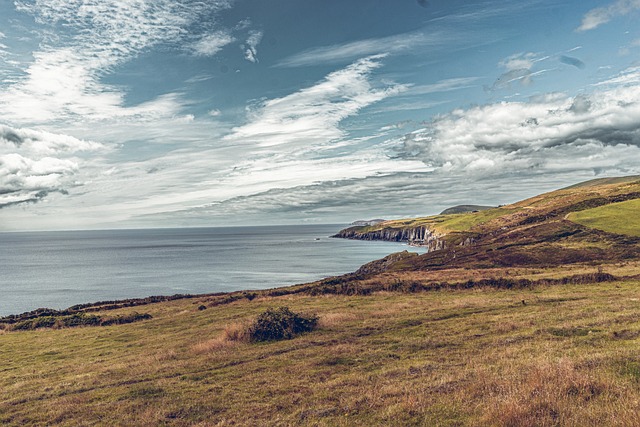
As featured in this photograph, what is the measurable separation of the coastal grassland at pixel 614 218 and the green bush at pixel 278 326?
313ft

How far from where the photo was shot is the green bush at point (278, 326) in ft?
95.5

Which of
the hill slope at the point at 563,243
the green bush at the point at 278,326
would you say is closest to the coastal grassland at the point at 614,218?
the hill slope at the point at 563,243

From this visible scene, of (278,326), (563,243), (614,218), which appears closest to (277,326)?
(278,326)

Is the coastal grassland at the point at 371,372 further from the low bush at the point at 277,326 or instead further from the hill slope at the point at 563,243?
the hill slope at the point at 563,243

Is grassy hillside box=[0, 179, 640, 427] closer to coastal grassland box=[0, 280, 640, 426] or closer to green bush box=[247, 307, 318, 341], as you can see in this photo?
coastal grassland box=[0, 280, 640, 426]

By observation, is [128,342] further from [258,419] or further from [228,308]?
[258,419]

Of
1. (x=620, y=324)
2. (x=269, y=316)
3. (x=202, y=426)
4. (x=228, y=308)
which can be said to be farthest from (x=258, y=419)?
(x=228, y=308)

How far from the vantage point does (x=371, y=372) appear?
18969 millimetres

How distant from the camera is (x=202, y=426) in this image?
14352mm

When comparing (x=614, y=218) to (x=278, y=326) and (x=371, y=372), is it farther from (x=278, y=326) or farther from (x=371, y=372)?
(x=371, y=372)

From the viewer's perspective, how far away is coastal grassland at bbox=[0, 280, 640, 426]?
12.7 metres

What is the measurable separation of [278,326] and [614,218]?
114515mm

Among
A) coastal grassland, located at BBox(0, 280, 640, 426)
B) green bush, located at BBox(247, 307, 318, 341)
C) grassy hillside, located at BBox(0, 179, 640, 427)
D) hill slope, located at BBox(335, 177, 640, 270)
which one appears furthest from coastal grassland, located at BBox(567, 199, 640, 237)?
green bush, located at BBox(247, 307, 318, 341)

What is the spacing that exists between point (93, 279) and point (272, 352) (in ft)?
423
